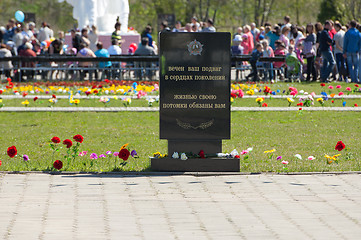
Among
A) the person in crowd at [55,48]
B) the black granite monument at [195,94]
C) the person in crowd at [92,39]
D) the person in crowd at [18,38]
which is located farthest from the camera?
the person in crowd at [18,38]

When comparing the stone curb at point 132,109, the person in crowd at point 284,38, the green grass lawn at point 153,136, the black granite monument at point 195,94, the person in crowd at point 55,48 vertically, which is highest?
the person in crowd at point 284,38

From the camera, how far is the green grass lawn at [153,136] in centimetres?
978

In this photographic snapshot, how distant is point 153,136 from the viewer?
12641mm

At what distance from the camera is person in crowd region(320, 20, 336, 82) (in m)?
24.1

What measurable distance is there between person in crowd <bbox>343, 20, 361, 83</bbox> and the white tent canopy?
13816mm

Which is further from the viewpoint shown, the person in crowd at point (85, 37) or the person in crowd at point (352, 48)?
the person in crowd at point (85, 37)

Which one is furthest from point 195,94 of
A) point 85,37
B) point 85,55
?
point 85,37

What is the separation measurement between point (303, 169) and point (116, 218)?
325cm

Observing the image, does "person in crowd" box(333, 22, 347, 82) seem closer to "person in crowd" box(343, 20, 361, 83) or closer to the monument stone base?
"person in crowd" box(343, 20, 361, 83)

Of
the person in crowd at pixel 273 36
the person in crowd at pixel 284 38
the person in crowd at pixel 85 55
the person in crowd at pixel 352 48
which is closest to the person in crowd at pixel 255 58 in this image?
the person in crowd at pixel 284 38

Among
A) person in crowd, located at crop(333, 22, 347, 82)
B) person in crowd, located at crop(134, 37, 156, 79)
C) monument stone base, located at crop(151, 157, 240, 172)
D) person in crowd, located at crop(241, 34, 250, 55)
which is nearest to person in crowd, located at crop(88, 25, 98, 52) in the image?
person in crowd, located at crop(134, 37, 156, 79)

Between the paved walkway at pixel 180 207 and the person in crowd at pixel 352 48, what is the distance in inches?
589

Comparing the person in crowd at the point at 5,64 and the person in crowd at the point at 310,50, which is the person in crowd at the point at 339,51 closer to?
the person in crowd at the point at 310,50

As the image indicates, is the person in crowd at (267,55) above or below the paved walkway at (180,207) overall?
above
